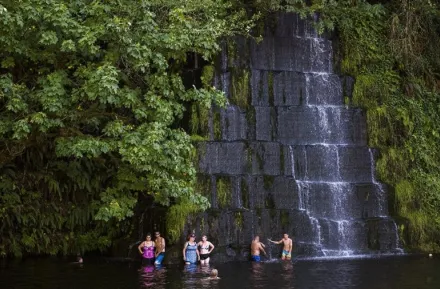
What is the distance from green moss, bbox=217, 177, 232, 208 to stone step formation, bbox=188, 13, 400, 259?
30 millimetres

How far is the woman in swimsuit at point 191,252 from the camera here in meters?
22.0

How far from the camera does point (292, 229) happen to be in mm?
23859

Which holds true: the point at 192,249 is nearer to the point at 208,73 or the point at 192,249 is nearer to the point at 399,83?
the point at 208,73

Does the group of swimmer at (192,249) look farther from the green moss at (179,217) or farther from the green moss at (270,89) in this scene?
the green moss at (270,89)

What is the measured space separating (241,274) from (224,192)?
14.2 feet

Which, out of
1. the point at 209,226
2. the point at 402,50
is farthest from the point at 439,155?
the point at 209,226

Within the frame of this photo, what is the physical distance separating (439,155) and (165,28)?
41.9ft

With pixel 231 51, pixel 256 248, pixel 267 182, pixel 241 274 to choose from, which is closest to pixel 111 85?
pixel 241 274

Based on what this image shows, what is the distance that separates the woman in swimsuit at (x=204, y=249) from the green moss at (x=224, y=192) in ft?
5.50

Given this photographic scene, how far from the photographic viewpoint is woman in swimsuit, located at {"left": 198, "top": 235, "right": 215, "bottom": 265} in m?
22.2

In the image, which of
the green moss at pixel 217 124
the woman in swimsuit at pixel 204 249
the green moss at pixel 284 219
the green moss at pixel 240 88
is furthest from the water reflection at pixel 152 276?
the green moss at pixel 240 88

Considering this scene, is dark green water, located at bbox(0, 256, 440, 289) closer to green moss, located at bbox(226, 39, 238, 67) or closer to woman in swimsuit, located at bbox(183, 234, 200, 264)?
woman in swimsuit, located at bbox(183, 234, 200, 264)

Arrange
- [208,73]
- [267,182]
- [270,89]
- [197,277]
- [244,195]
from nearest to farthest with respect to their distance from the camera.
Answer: [197,277], [244,195], [267,182], [208,73], [270,89]

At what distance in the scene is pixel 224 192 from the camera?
23.7 m
